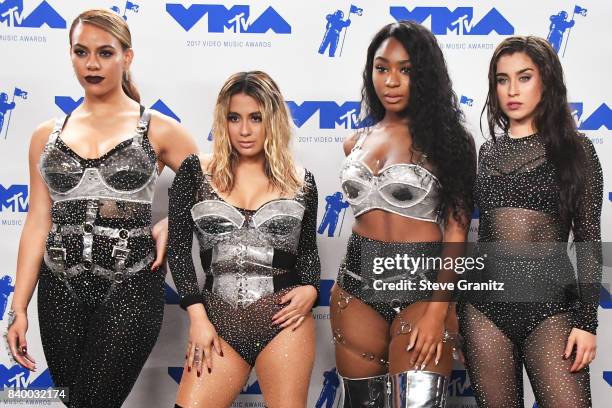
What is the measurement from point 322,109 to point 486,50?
77 centimetres

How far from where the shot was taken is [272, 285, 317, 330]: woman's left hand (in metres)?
2.50

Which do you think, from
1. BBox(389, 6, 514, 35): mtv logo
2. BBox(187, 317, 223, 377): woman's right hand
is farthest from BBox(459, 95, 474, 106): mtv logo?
BBox(187, 317, 223, 377): woman's right hand

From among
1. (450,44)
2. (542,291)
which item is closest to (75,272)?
(542,291)

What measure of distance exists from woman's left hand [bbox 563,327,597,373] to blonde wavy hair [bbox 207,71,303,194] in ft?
3.21

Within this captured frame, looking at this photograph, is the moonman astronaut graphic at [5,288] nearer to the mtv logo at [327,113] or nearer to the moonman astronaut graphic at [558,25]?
the mtv logo at [327,113]

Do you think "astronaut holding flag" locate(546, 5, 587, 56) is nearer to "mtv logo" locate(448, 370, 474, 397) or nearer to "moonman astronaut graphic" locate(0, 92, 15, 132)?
"mtv logo" locate(448, 370, 474, 397)

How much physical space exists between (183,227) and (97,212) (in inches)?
12.6

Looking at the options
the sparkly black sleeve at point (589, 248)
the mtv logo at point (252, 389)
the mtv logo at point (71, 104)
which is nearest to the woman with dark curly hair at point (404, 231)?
the sparkly black sleeve at point (589, 248)

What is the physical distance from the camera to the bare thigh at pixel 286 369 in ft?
8.00

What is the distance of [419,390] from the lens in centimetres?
245

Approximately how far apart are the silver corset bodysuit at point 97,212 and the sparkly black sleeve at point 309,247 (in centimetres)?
53

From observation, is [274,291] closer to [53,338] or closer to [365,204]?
[365,204]

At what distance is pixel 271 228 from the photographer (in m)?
2.57

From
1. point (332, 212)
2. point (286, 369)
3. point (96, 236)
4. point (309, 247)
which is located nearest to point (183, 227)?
point (96, 236)
